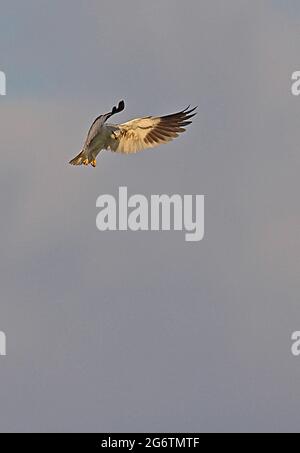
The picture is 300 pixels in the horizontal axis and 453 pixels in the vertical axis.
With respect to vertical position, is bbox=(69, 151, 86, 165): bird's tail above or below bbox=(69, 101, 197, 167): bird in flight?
below

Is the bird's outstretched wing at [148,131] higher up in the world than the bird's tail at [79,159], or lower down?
higher up

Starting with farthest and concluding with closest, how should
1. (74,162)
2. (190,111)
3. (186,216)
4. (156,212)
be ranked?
(186,216) → (156,212) → (190,111) → (74,162)

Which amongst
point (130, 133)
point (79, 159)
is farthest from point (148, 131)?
point (79, 159)

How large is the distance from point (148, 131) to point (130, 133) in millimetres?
642

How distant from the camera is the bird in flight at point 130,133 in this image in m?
40.1

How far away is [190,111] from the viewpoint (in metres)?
42.6

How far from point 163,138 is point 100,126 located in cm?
243

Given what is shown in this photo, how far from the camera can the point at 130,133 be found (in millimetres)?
41688

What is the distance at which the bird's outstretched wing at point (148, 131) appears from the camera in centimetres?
4144

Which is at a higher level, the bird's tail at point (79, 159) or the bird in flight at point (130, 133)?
the bird in flight at point (130, 133)

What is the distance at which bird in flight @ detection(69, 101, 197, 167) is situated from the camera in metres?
40.1

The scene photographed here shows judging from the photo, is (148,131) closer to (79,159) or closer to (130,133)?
(130,133)
